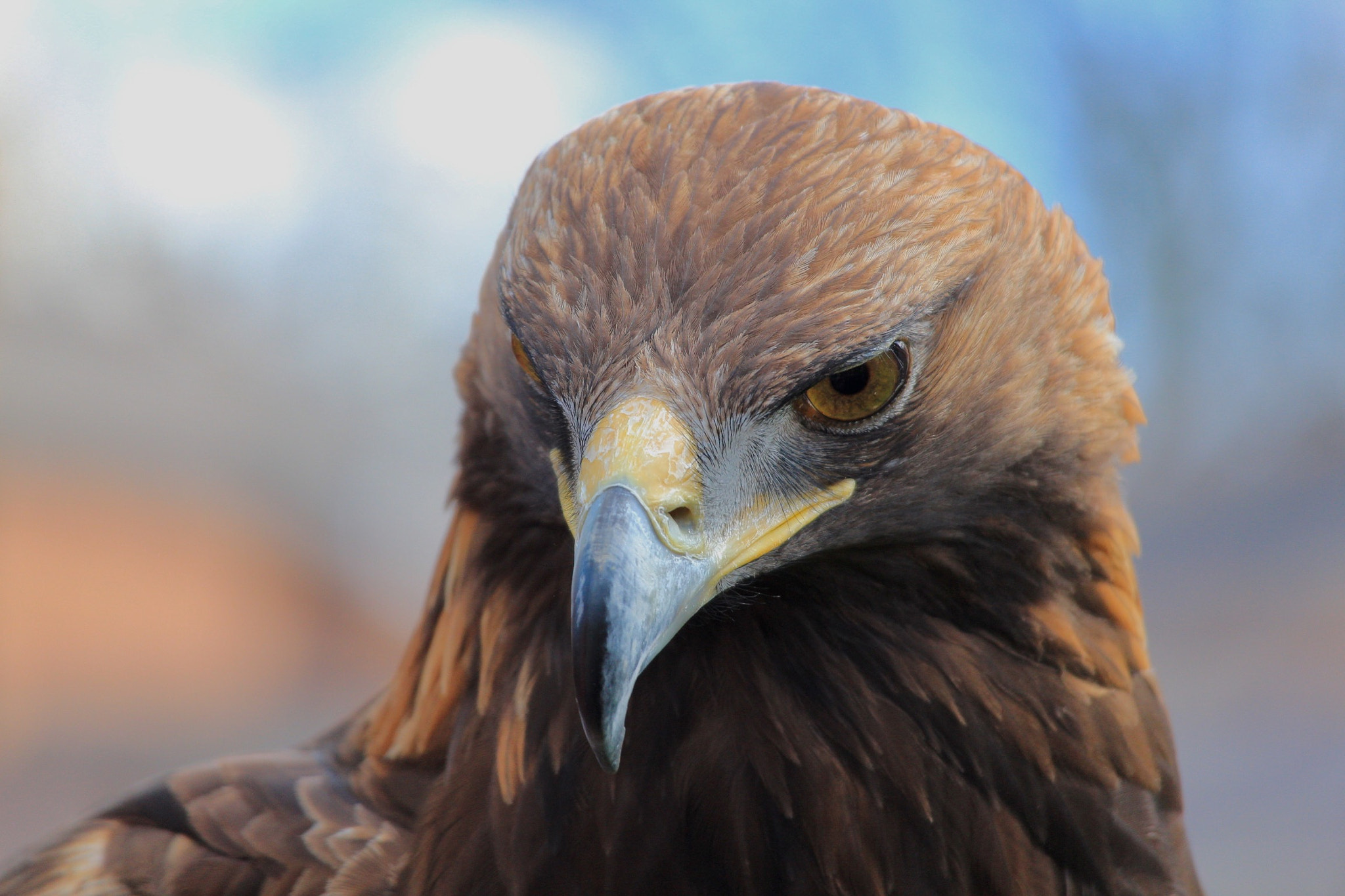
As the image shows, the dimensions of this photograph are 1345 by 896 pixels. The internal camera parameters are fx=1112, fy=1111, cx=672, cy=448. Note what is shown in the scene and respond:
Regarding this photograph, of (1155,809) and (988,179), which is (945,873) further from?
(988,179)

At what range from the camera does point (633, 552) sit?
3.47ft

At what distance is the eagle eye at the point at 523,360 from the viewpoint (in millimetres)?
1290

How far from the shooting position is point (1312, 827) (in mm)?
4910

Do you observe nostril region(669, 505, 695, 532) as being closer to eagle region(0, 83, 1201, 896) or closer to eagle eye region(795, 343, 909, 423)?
eagle region(0, 83, 1201, 896)

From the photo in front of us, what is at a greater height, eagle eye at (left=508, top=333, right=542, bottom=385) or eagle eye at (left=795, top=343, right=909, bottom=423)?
eagle eye at (left=508, top=333, right=542, bottom=385)

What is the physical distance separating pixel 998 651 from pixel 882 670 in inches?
6.1

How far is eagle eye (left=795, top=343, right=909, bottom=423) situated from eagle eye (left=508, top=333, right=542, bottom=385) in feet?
1.01

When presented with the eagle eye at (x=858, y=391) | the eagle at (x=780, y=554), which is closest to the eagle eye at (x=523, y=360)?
the eagle at (x=780, y=554)

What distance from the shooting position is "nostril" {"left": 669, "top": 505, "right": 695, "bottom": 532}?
1.13 metres

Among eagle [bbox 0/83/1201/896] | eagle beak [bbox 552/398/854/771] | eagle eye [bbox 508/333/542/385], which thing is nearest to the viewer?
eagle beak [bbox 552/398/854/771]

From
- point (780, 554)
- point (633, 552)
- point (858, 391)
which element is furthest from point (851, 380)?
point (633, 552)

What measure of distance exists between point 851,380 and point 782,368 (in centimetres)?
10

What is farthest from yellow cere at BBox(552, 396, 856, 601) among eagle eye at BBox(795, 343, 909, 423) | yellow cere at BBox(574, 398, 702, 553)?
eagle eye at BBox(795, 343, 909, 423)

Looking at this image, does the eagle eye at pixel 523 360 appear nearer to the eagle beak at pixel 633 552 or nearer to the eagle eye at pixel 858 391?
the eagle beak at pixel 633 552
